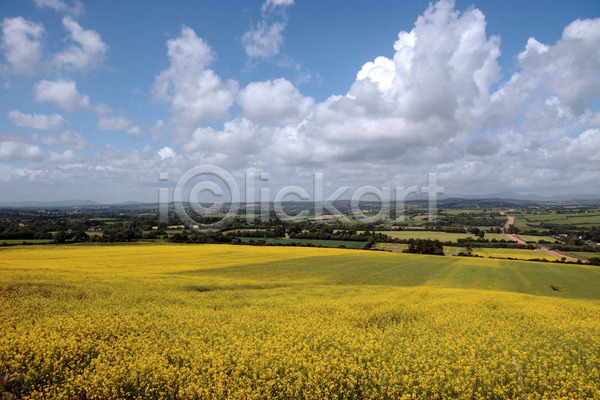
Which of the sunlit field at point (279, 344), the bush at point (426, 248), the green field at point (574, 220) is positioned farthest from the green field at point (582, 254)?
the green field at point (574, 220)

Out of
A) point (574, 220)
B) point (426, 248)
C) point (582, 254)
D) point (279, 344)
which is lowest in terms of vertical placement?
point (582, 254)

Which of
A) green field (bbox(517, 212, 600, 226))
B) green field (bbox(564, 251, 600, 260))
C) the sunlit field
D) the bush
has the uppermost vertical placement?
the sunlit field

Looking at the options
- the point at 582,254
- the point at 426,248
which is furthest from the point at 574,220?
the point at 426,248

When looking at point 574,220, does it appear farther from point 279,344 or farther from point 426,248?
point 279,344

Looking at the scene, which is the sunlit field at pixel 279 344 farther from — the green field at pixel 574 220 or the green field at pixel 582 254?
the green field at pixel 574 220

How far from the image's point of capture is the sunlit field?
269 inches

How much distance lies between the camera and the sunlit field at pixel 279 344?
684 centimetres

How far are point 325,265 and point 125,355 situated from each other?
26.8 meters

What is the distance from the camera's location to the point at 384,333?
33.9 ft

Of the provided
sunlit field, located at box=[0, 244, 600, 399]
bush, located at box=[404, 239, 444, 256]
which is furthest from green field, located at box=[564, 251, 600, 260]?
sunlit field, located at box=[0, 244, 600, 399]

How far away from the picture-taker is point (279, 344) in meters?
8.67

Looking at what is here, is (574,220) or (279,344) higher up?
(279,344)

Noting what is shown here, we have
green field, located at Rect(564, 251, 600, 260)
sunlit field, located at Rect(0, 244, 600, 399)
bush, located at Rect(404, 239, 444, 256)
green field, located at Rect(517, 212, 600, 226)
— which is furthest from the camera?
green field, located at Rect(517, 212, 600, 226)

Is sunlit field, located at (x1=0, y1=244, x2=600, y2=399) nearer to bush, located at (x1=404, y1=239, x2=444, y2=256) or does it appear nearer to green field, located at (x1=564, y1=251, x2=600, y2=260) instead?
bush, located at (x1=404, y1=239, x2=444, y2=256)
